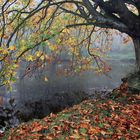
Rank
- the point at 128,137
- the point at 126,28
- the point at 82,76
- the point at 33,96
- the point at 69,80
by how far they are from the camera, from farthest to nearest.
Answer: the point at 82,76 → the point at 69,80 → the point at 33,96 → the point at 126,28 → the point at 128,137

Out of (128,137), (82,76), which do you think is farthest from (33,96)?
(128,137)

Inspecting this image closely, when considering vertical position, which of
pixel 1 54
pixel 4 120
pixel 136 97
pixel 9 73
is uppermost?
pixel 1 54

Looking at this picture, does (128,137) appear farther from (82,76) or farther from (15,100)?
(82,76)

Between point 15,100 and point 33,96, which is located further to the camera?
point 33,96

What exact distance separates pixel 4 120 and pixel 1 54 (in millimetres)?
7669

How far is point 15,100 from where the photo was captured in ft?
76.0

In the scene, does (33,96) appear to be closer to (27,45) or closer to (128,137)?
(27,45)

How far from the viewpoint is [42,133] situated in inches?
336

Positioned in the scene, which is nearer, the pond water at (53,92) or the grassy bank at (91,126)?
the grassy bank at (91,126)

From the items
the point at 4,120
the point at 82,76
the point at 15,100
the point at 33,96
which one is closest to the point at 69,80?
the point at 82,76

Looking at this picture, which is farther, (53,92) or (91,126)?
(53,92)

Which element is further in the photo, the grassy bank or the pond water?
the pond water

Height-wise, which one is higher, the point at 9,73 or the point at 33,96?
the point at 9,73

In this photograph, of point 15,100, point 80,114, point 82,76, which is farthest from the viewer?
point 82,76
